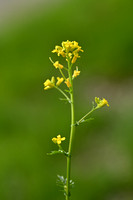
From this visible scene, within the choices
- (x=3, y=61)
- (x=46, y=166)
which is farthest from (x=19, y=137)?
(x=3, y=61)

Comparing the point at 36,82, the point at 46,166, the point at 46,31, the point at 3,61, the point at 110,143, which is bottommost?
the point at 46,166

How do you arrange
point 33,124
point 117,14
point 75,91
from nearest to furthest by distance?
1. point 33,124
2. point 75,91
3. point 117,14

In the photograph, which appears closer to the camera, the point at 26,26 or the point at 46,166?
the point at 46,166

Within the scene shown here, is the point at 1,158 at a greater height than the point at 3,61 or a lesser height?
lesser

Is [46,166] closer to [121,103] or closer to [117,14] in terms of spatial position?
[121,103]

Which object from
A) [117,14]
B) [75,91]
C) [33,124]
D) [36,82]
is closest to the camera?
[33,124]

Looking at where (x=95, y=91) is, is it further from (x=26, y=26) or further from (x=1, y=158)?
(x=26, y=26)

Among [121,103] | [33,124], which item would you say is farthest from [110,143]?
[33,124]
